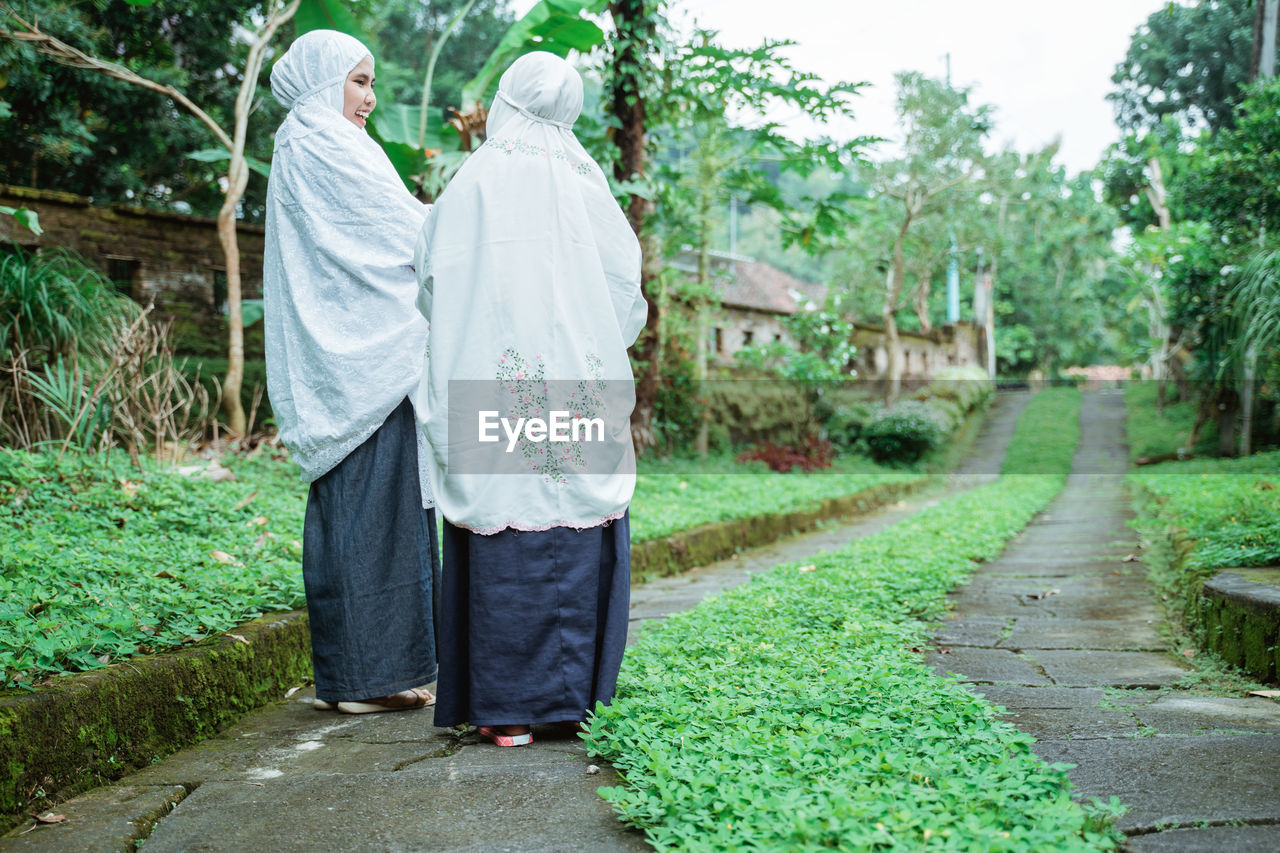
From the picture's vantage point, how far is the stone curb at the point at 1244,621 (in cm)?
295

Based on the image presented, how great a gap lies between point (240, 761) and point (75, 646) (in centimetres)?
47

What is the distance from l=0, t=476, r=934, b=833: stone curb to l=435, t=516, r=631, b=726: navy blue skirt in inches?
25.1

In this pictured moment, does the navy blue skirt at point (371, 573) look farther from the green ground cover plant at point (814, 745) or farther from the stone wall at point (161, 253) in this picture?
the stone wall at point (161, 253)

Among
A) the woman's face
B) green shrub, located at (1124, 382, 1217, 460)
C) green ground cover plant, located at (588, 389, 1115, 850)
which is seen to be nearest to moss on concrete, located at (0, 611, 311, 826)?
green ground cover plant, located at (588, 389, 1115, 850)

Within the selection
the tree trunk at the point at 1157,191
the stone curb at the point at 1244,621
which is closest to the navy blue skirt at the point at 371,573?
the stone curb at the point at 1244,621

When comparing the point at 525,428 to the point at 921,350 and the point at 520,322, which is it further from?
the point at 921,350

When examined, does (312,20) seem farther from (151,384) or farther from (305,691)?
(305,691)

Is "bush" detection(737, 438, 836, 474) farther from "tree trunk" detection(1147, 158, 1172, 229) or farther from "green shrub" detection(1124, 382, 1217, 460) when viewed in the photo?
"tree trunk" detection(1147, 158, 1172, 229)

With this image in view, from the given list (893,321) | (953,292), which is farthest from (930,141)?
(953,292)

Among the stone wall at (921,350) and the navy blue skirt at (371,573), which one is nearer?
the navy blue skirt at (371,573)

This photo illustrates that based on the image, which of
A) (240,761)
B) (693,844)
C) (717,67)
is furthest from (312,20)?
(693,844)

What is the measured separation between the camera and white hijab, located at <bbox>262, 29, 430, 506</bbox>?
277 centimetres

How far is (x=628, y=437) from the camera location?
263 centimetres

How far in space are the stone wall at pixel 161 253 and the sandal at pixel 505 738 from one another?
Result: 5770mm
